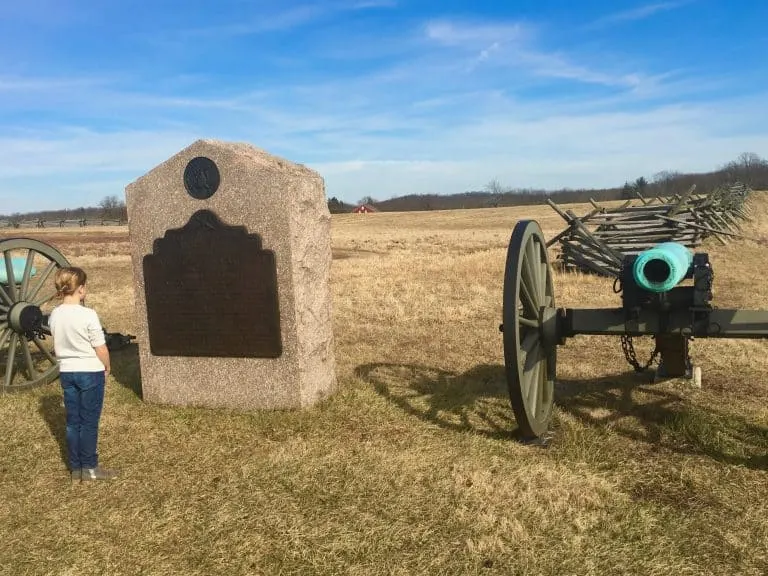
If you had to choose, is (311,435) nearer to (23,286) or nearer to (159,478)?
(159,478)

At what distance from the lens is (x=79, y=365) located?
407cm

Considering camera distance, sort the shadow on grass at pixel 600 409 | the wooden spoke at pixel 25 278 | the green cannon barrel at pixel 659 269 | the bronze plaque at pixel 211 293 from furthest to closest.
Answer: the wooden spoke at pixel 25 278 < the bronze plaque at pixel 211 293 < the shadow on grass at pixel 600 409 < the green cannon barrel at pixel 659 269

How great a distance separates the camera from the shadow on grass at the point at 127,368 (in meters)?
6.48

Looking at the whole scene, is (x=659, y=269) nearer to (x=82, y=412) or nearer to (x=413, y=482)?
(x=413, y=482)

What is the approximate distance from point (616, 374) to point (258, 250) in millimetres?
3800

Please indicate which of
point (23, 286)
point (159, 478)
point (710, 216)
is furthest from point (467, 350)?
point (710, 216)

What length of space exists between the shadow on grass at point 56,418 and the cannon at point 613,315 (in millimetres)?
3226

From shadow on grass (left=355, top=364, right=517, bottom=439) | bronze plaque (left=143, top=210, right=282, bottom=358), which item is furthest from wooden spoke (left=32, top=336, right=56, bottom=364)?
shadow on grass (left=355, top=364, right=517, bottom=439)

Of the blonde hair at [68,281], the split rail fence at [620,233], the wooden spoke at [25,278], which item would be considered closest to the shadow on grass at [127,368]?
the wooden spoke at [25,278]

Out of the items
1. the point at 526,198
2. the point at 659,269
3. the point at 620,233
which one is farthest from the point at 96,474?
the point at 526,198

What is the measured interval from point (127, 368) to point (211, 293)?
2.40 m

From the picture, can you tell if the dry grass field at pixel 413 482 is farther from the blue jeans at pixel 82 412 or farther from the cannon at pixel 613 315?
the cannon at pixel 613 315

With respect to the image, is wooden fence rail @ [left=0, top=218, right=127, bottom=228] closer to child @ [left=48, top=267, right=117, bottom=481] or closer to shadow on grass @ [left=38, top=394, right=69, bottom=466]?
shadow on grass @ [left=38, top=394, right=69, bottom=466]

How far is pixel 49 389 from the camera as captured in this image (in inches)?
Result: 246
